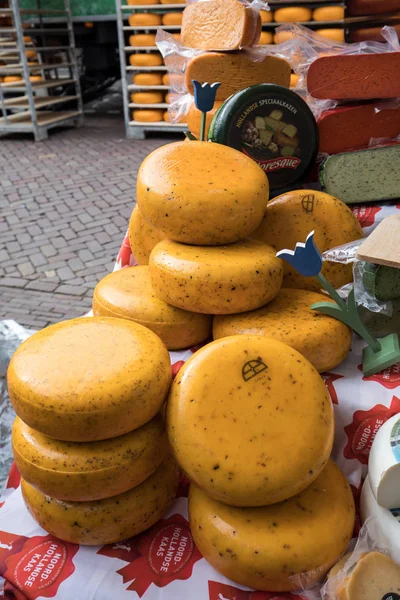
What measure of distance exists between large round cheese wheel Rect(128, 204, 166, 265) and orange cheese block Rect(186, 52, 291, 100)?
2.44ft

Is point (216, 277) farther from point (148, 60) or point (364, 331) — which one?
point (148, 60)

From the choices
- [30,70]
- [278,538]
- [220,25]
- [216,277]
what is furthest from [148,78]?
[278,538]

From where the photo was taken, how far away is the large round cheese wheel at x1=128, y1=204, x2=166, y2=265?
1.70 metres

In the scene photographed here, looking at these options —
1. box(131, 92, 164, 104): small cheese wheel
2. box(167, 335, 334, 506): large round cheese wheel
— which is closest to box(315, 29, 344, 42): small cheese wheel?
box(131, 92, 164, 104): small cheese wheel

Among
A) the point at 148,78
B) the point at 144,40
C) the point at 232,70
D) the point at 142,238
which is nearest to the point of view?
the point at 142,238

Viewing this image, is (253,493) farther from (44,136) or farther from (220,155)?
(44,136)

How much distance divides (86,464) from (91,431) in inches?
3.0

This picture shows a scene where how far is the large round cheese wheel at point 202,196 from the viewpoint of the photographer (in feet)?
4.41

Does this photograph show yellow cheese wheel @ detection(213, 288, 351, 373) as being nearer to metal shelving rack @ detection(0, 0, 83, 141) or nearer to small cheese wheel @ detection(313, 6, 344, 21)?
small cheese wheel @ detection(313, 6, 344, 21)

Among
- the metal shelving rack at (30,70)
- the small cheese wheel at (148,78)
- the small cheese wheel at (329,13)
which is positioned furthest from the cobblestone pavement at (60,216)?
the small cheese wheel at (329,13)

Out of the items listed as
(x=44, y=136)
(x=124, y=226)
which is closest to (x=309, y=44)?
(x=124, y=226)

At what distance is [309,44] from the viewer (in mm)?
2307

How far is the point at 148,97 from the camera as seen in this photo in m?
7.12

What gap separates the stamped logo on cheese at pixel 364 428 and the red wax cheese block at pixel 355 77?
47.7 inches
